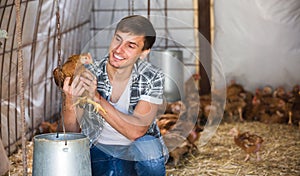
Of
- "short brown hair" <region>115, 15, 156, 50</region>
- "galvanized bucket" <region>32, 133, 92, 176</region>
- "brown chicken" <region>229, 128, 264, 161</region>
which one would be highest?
"short brown hair" <region>115, 15, 156, 50</region>

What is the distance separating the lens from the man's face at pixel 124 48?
2.77m

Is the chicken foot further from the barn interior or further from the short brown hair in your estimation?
the barn interior

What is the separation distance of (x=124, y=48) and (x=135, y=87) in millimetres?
258

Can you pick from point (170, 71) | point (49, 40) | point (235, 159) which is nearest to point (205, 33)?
point (170, 71)

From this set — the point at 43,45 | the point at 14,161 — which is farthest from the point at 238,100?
the point at 14,161

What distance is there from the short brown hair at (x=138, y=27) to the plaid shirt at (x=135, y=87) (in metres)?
0.15

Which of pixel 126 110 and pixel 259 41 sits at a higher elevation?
pixel 259 41

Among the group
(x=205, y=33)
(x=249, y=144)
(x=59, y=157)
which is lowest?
(x=249, y=144)

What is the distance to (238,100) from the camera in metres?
5.90

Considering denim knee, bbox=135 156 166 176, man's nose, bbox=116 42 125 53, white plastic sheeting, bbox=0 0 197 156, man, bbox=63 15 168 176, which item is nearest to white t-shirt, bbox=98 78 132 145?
man, bbox=63 15 168 176

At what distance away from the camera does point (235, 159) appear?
4523mm

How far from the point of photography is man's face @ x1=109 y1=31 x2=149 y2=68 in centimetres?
277

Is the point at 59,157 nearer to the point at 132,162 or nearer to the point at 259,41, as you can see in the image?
the point at 132,162

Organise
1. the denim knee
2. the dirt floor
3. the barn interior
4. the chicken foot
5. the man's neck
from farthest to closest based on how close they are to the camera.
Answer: the barn interior, the dirt floor, the denim knee, the man's neck, the chicken foot
